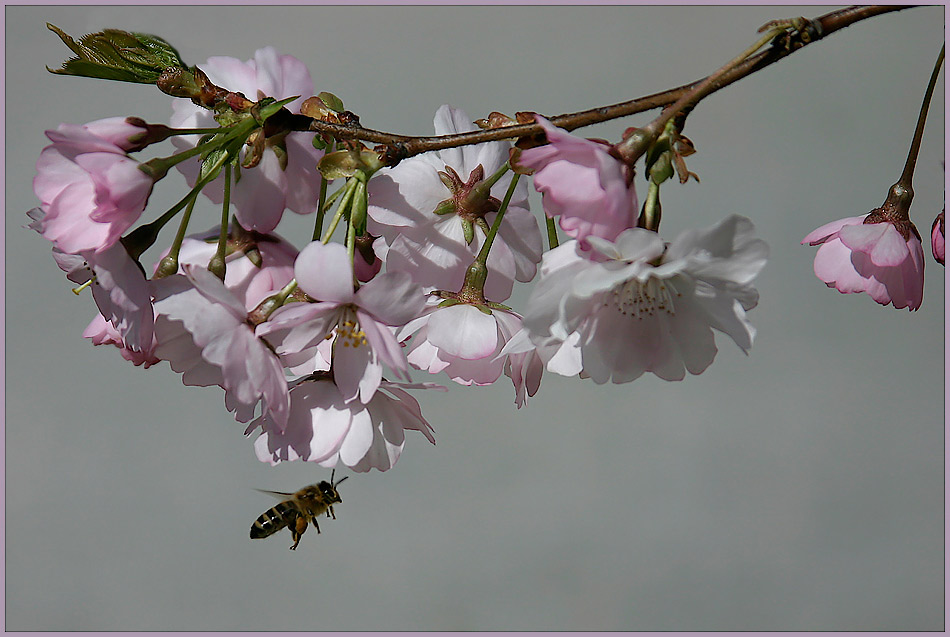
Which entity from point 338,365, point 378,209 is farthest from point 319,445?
point 378,209

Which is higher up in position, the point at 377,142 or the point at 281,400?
the point at 377,142

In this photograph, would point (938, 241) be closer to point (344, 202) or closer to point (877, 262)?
point (877, 262)

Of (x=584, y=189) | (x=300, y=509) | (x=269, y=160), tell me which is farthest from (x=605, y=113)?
(x=300, y=509)

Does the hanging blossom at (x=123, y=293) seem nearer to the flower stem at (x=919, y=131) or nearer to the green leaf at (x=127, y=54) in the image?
the green leaf at (x=127, y=54)

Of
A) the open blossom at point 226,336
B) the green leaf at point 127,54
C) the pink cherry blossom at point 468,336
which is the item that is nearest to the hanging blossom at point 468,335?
the pink cherry blossom at point 468,336

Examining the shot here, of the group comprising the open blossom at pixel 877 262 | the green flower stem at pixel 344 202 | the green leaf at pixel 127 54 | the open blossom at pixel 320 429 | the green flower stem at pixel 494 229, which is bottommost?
the open blossom at pixel 320 429

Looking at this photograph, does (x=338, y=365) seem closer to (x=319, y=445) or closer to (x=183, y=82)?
(x=319, y=445)
